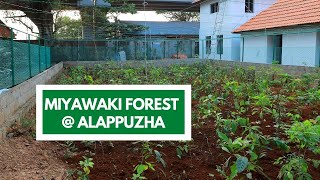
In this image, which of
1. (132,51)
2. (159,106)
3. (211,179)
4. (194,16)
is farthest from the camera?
(194,16)

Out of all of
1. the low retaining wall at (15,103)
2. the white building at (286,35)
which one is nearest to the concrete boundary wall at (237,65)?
the white building at (286,35)

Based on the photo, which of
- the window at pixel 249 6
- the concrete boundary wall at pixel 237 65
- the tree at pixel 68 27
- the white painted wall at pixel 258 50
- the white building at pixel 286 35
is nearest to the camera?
the concrete boundary wall at pixel 237 65

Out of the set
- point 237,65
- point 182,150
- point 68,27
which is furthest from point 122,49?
point 182,150

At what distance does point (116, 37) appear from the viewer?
76.9ft

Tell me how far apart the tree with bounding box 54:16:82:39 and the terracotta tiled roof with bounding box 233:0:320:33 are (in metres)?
11.1

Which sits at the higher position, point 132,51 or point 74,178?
point 132,51

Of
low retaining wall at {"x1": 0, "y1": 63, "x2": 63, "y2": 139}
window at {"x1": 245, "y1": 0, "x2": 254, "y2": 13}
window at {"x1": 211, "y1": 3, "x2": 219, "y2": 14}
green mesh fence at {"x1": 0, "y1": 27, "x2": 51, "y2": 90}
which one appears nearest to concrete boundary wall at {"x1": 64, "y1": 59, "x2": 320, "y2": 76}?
window at {"x1": 211, "y1": 3, "x2": 219, "y2": 14}

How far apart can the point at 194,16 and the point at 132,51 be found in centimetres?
2203

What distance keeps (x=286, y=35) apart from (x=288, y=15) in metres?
1.26

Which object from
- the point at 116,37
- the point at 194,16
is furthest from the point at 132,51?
the point at 194,16

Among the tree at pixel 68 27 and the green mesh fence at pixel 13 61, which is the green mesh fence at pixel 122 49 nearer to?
the tree at pixel 68 27

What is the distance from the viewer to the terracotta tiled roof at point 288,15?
46.9ft

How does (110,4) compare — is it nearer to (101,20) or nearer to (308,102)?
(101,20)

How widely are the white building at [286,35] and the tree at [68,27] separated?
11.2 metres
